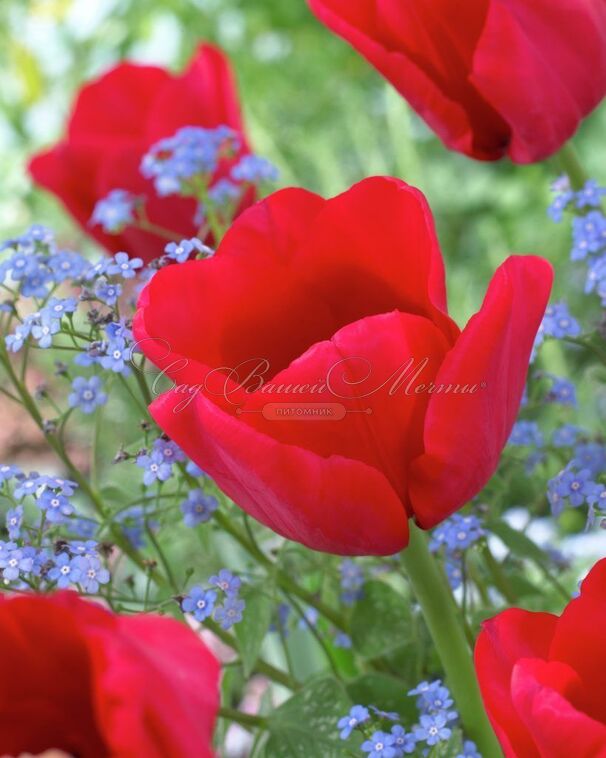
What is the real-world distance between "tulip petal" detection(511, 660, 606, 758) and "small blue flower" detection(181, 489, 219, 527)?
0.16 m

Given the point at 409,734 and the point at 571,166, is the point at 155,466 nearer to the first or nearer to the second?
the point at 409,734

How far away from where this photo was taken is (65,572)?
0.35 metres

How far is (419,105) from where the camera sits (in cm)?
43

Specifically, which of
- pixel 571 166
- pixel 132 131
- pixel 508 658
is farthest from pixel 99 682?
pixel 132 131

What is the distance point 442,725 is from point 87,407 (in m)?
0.15

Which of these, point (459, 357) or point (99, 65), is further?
point (99, 65)

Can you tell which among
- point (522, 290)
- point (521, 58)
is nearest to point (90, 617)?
point (522, 290)

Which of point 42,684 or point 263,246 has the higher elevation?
point 263,246

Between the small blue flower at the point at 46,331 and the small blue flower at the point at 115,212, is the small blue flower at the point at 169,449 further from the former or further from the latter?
the small blue flower at the point at 115,212

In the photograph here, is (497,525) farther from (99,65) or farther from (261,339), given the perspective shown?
(99,65)

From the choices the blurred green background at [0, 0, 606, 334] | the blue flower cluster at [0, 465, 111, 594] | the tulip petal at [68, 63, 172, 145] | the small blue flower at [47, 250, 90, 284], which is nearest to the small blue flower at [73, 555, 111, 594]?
the blue flower cluster at [0, 465, 111, 594]

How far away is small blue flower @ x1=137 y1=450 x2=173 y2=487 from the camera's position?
0.37m

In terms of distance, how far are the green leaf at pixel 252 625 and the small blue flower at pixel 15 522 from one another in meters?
0.07

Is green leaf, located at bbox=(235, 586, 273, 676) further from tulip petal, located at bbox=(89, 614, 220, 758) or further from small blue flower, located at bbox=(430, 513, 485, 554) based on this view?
tulip petal, located at bbox=(89, 614, 220, 758)
